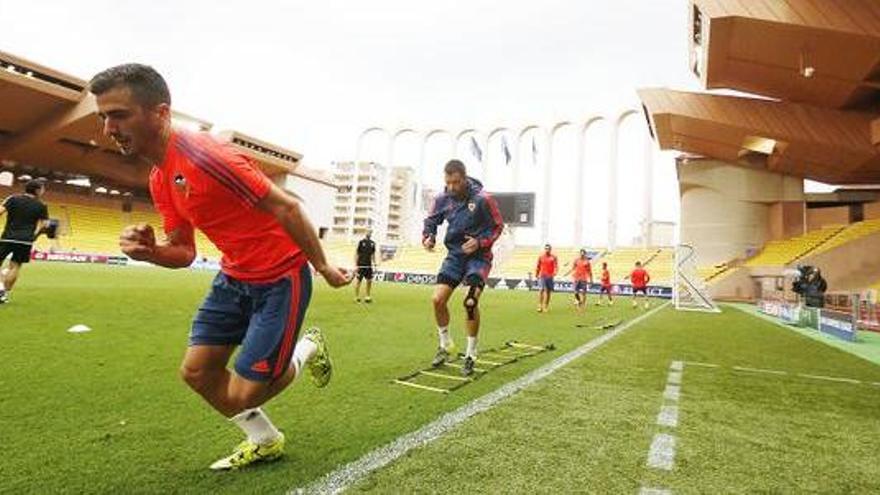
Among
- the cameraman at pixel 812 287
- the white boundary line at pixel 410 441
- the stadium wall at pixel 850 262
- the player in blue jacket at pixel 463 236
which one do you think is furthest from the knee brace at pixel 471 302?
the stadium wall at pixel 850 262

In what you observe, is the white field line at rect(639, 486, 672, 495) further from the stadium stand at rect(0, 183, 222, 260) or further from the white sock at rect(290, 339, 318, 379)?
the stadium stand at rect(0, 183, 222, 260)

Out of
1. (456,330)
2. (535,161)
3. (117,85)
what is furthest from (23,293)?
(535,161)

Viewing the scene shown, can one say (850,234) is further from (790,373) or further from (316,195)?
(316,195)

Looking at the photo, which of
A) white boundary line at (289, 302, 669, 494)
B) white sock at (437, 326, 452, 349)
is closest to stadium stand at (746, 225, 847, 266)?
white sock at (437, 326, 452, 349)

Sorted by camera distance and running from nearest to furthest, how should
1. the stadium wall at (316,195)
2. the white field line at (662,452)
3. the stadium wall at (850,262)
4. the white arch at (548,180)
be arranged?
the white field line at (662,452), the stadium wall at (850,262), the white arch at (548,180), the stadium wall at (316,195)

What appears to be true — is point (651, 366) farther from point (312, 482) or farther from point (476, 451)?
point (312, 482)

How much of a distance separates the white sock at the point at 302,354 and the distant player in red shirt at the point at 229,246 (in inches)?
1.8

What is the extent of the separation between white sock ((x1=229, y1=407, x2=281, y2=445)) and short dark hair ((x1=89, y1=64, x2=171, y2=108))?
1.62m

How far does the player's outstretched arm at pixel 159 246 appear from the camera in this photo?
2848 millimetres

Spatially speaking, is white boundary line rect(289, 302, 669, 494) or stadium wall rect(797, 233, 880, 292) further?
stadium wall rect(797, 233, 880, 292)

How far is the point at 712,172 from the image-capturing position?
39531 millimetres

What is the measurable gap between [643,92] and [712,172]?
1435 centimetres

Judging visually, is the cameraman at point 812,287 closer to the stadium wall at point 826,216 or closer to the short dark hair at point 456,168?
the short dark hair at point 456,168

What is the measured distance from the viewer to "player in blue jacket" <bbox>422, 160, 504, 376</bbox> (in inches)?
255
